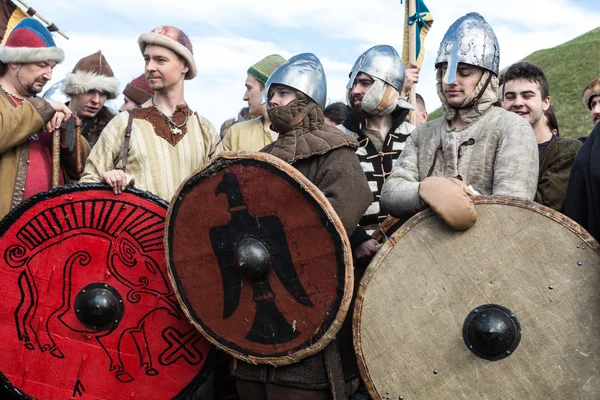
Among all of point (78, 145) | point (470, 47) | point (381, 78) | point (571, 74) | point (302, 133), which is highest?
point (470, 47)

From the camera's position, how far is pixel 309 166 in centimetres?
337

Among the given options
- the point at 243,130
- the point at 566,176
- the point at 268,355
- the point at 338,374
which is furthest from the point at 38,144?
the point at 566,176

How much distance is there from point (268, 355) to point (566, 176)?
1865mm

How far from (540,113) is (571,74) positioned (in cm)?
2651

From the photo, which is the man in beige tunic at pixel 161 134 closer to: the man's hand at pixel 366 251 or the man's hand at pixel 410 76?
the man's hand at pixel 366 251

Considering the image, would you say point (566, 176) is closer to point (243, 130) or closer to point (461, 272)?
point (461, 272)

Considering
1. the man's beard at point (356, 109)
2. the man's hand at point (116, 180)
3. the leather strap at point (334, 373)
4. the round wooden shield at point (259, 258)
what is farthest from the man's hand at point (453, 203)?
the man's beard at point (356, 109)

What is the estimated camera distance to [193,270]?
10.9 feet

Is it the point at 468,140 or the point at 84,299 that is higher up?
the point at 468,140

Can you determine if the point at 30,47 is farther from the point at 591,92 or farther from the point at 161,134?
the point at 591,92

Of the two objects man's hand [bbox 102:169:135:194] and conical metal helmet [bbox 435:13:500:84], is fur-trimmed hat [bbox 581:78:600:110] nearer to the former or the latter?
conical metal helmet [bbox 435:13:500:84]

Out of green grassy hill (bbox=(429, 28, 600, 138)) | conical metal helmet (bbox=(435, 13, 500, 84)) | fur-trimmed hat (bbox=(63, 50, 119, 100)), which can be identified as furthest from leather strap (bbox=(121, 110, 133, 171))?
green grassy hill (bbox=(429, 28, 600, 138))

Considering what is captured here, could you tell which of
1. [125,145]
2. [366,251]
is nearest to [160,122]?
[125,145]

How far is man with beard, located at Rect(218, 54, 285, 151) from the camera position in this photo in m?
4.77
